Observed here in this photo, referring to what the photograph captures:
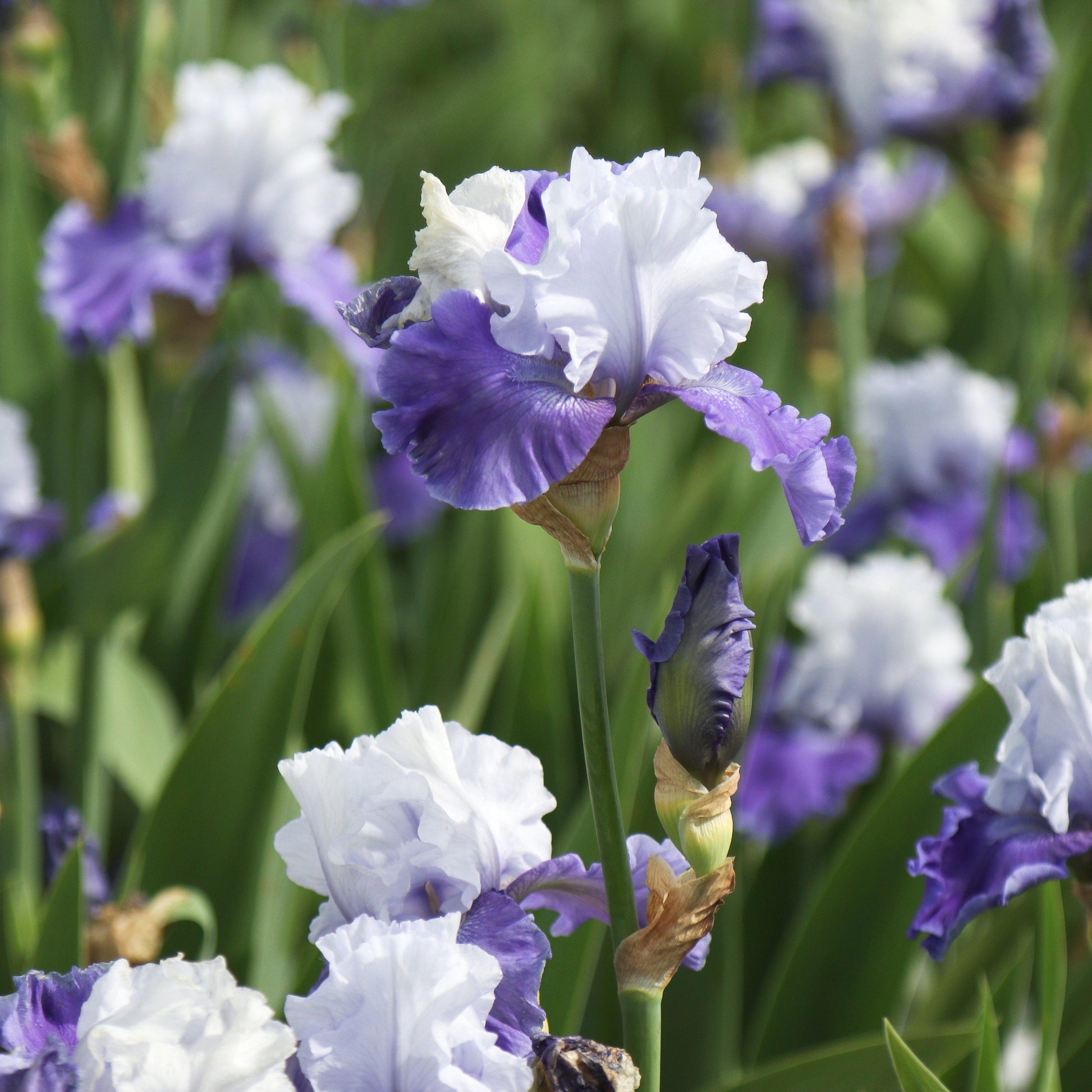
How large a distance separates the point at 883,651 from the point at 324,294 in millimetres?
636

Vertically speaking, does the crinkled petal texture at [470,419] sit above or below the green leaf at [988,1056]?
above

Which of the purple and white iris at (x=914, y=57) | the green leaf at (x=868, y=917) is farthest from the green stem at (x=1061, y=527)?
the purple and white iris at (x=914, y=57)

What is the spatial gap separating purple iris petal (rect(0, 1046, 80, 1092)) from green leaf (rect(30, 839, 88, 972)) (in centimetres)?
29

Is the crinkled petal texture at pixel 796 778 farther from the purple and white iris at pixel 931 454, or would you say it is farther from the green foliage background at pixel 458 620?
the purple and white iris at pixel 931 454

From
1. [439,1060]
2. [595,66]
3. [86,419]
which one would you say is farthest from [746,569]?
[595,66]

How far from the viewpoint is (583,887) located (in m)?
0.52

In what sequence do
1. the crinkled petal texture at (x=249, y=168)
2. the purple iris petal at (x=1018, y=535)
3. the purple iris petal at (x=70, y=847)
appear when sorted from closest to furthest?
the purple iris petal at (x=70, y=847)
the crinkled petal texture at (x=249, y=168)
the purple iris petal at (x=1018, y=535)

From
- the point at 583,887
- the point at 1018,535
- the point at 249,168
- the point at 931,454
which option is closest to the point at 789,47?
the point at 931,454

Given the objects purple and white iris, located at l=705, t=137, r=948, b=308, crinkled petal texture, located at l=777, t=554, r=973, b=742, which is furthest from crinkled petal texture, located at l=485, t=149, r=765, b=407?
purple and white iris, located at l=705, t=137, r=948, b=308

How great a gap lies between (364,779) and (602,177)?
235mm

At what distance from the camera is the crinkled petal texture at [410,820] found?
465mm

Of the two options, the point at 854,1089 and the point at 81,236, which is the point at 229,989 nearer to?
the point at 854,1089

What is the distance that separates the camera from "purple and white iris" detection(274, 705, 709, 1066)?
459 mm

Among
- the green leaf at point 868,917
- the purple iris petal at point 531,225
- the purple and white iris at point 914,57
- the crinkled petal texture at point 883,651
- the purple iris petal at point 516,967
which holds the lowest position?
the green leaf at point 868,917
